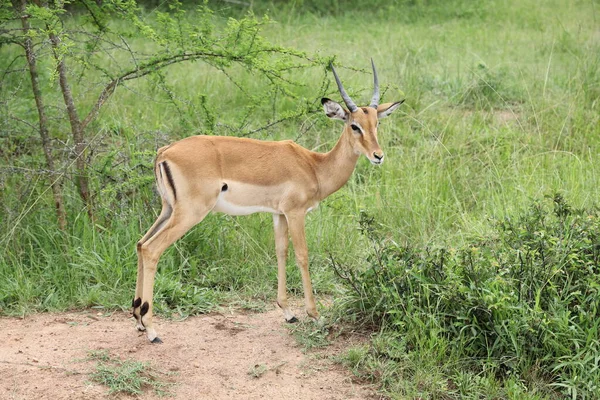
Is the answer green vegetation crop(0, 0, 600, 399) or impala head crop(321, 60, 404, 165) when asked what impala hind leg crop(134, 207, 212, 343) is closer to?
green vegetation crop(0, 0, 600, 399)

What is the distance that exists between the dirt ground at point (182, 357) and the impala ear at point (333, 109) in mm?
1294

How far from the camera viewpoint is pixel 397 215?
21.6 feet

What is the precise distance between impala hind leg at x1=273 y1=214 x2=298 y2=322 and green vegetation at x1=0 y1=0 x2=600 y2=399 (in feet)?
1.03

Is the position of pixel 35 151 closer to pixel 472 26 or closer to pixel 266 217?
pixel 266 217

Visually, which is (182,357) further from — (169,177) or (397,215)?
(397,215)

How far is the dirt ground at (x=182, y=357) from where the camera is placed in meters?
4.34

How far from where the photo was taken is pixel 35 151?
23.2 feet

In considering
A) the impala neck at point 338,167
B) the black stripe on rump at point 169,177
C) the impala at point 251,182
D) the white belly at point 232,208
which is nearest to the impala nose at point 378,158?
the impala at point 251,182

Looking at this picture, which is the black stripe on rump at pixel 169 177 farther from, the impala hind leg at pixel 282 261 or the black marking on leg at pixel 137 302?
the impala hind leg at pixel 282 261

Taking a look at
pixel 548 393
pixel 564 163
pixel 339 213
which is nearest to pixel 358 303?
pixel 548 393

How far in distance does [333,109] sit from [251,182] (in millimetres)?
667

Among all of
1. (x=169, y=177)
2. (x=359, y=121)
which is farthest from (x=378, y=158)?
→ (x=169, y=177)

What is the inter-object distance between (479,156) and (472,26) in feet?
16.3

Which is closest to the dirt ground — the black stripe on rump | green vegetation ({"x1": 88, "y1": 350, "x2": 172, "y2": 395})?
green vegetation ({"x1": 88, "y1": 350, "x2": 172, "y2": 395})
